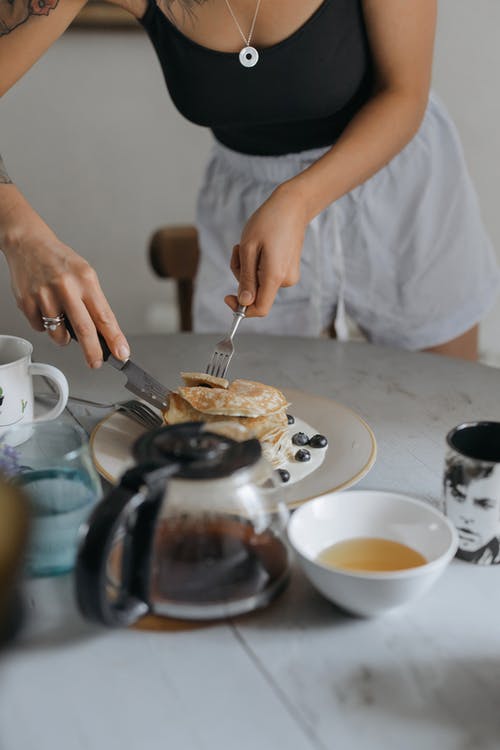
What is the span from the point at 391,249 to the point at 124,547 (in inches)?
45.9

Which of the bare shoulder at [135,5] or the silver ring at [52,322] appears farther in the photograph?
the bare shoulder at [135,5]

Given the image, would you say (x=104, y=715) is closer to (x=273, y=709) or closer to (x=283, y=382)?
(x=273, y=709)

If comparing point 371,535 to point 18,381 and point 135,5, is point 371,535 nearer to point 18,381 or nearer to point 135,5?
point 18,381

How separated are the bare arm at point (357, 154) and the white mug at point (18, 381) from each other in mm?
285

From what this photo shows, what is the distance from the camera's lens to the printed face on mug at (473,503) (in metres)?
0.85

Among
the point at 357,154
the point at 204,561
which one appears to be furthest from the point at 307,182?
the point at 204,561

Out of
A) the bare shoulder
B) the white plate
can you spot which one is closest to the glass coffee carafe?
the white plate

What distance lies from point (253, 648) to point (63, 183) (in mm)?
2250

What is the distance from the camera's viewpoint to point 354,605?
772 mm

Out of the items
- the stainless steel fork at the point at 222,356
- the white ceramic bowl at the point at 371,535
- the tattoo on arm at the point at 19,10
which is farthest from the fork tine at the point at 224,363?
the tattoo on arm at the point at 19,10

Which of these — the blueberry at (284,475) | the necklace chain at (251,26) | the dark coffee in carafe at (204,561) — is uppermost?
the necklace chain at (251,26)

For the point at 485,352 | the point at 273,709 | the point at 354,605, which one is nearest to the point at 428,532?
the point at 354,605

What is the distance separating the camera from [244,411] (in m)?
1.06

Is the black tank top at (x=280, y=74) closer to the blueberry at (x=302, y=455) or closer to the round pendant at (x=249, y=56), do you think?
the round pendant at (x=249, y=56)
